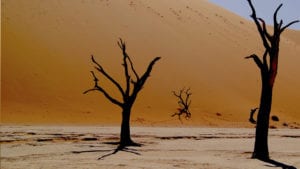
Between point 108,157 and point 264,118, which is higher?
point 264,118

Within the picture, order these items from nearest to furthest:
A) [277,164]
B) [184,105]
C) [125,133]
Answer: [277,164] < [125,133] < [184,105]

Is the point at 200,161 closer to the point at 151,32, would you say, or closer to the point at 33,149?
the point at 33,149

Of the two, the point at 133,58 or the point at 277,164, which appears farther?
the point at 133,58

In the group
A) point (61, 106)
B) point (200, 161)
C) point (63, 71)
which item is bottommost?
point (200, 161)

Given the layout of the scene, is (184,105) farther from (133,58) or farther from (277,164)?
(277,164)

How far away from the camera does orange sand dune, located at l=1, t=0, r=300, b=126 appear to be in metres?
28.8

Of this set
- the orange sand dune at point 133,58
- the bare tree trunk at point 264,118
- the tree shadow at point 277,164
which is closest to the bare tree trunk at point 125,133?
the bare tree trunk at point 264,118

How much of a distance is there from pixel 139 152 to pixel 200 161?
2.24 meters

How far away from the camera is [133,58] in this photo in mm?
35562

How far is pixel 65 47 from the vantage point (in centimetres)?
3400

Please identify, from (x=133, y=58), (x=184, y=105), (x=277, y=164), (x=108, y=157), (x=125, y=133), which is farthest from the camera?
(x=133, y=58)

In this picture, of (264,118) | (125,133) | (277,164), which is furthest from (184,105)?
(277,164)

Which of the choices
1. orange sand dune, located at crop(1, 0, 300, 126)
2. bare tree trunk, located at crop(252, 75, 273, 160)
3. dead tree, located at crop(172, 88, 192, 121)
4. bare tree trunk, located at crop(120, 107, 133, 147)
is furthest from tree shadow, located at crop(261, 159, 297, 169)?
dead tree, located at crop(172, 88, 192, 121)

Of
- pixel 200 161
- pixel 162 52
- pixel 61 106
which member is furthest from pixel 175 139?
pixel 162 52
